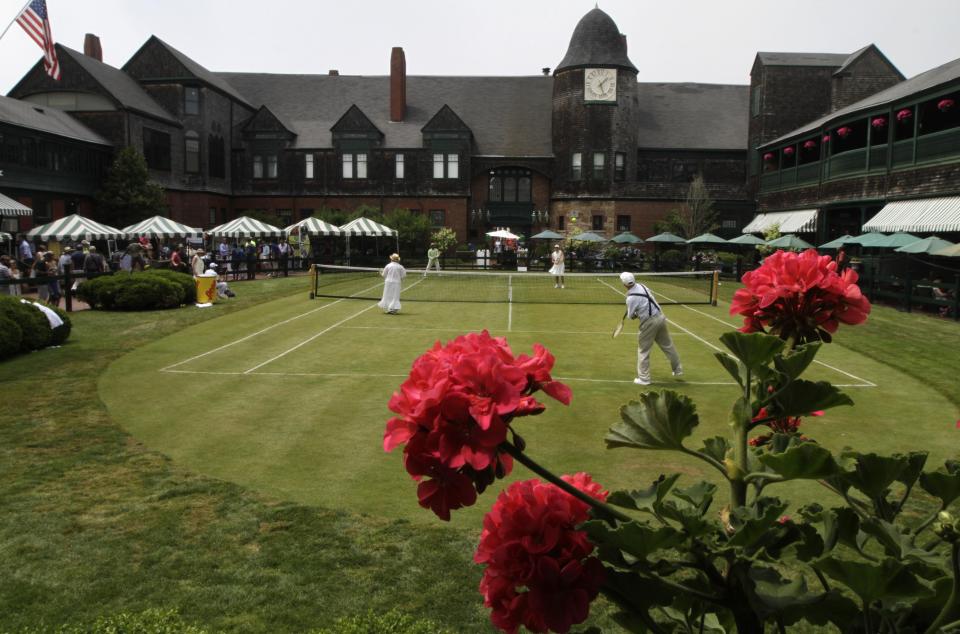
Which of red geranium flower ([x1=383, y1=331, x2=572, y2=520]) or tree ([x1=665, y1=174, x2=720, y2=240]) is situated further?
tree ([x1=665, y1=174, x2=720, y2=240])

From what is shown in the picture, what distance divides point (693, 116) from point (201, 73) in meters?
38.1

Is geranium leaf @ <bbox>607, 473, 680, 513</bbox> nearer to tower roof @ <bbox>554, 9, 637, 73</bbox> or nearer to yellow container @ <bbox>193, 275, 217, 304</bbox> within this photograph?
yellow container @ <bbox>193, 275, 217, 304</bbox>

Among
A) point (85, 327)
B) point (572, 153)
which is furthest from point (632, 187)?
point (85, 327)

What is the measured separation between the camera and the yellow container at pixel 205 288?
28.6 metres

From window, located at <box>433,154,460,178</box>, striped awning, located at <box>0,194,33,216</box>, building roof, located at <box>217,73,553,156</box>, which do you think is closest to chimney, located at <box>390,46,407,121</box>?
building roof, located at <box>217,73,553,156</box>

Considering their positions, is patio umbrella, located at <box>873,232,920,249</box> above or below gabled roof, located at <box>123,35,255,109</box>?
below

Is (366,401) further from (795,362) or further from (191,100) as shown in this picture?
(191,100)

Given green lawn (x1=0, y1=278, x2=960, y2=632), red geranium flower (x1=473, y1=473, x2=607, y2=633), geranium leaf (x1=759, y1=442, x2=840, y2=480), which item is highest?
geranium leaf (x1=759, y1=442, x2=840, y2=480)

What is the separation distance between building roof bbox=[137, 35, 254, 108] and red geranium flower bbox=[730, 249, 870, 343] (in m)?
58.7

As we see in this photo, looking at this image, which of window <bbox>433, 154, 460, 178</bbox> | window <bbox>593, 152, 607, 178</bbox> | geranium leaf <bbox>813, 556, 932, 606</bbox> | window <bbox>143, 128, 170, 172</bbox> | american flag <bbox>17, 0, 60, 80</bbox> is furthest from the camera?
window <bbox>433, 154, 460, 178</bbox>

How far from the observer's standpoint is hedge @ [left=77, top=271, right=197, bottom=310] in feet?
89.1

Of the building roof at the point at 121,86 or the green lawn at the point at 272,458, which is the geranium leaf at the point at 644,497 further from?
the building roof at the point at 121,86

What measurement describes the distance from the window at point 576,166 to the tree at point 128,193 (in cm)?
2953

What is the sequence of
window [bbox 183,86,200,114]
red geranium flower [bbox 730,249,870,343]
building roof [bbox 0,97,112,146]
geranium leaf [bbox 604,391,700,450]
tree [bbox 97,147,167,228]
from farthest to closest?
window [bbox 183,86,200,114] → tree [bbox 97,147,167,228] → building roof [bbox 0,97,112,146] → red geranium flower [bbox 730,249,870,343] → geranium leaf [bbox 604,391,700,450]
